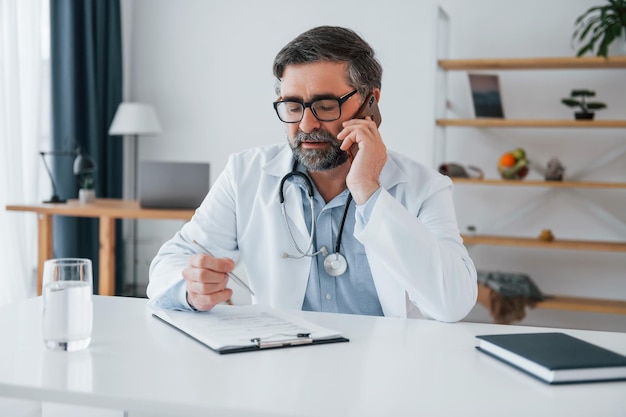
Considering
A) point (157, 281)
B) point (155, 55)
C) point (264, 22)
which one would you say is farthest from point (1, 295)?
point (157, 281)

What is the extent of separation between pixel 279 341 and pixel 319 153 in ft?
2.15

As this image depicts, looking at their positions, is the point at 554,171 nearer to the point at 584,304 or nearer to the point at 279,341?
the point at 584,304

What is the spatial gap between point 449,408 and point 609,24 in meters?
3.33

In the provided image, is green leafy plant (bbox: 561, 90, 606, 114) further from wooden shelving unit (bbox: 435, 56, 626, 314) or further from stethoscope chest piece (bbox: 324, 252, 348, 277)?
stethoscope chest piece (bbox: 324, 252, 348, 277)

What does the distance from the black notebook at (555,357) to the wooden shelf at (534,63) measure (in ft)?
9.45

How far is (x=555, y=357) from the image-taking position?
106 centimetres

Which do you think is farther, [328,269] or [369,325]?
[328,269]

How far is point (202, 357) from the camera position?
1.09 meters

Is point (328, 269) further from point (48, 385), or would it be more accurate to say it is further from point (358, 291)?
point (48, 385)

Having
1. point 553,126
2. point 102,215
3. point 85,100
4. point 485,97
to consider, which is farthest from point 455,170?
point 85,100

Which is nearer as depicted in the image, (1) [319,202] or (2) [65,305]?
(2) [65,305]

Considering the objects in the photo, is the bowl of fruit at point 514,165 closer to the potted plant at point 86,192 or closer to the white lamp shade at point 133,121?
the white lamp shade at point 133,121

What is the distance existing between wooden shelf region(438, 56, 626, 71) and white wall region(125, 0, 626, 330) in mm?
157

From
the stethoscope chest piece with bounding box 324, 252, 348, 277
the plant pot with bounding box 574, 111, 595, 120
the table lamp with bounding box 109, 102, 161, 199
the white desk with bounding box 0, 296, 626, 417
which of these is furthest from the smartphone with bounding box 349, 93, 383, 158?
the table lamp with bounding box 109, 102, 161, 199
